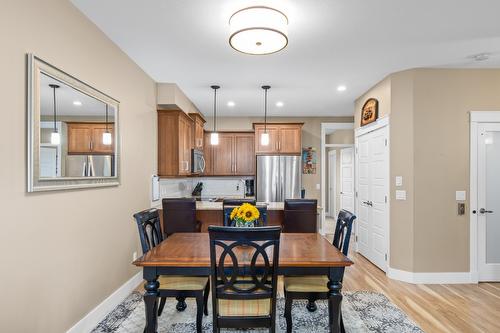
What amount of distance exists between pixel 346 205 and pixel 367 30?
5961 millimetres

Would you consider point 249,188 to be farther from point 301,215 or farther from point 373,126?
point 373,126

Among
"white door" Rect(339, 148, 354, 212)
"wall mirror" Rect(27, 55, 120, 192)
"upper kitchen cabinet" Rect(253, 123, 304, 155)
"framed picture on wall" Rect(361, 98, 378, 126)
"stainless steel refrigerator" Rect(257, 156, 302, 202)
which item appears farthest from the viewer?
"white door" Rect(339, 148, 354, 212)

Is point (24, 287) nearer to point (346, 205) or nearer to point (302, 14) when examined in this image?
point (302, 14)

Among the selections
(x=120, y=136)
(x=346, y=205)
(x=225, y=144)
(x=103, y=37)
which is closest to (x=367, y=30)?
(x=103, y=37)

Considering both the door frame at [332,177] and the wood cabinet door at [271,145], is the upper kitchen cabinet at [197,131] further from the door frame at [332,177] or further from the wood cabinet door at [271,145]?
the door frame at [332,177]

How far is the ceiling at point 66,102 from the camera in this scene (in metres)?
1.98

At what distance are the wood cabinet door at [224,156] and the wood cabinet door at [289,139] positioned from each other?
46.0 inches

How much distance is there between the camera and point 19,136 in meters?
1.77

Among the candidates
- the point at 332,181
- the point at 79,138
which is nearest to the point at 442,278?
the point at 79,138

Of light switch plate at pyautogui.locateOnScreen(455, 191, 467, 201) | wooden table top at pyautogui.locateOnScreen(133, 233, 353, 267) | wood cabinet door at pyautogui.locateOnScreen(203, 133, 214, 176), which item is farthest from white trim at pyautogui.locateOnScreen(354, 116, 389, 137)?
wood cabinet door at pyautogui.locateOnScreen(203, 133, 214, 176)

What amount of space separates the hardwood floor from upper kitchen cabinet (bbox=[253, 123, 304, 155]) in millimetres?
2863

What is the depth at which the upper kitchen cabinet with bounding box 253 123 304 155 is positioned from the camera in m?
6.12

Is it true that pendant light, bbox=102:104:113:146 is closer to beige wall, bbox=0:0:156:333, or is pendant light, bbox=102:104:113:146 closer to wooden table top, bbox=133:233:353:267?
beige wall, bbox=0:0:156:333

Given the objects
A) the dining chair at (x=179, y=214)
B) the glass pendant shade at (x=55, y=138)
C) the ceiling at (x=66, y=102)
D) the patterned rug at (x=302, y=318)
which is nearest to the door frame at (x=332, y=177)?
the patterned rug at (x=302, y=318)
